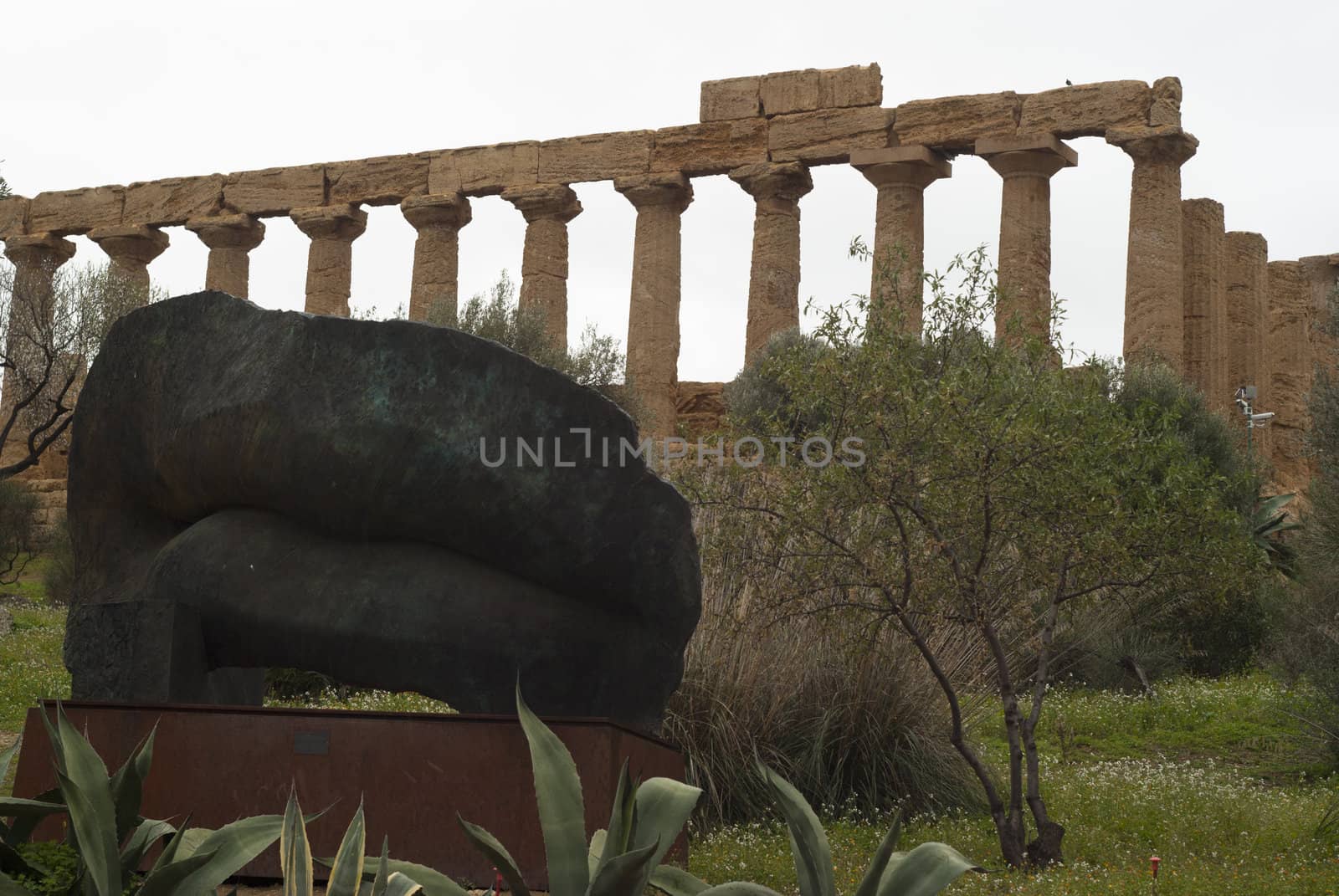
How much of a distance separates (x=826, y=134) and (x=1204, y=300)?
741 cm

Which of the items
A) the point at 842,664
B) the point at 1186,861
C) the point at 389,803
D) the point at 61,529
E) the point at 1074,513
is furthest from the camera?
the point at 61,529

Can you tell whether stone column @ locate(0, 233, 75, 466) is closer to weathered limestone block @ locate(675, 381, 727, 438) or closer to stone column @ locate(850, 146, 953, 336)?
weathered limestone block @ locate(675, 381, 727, 438)

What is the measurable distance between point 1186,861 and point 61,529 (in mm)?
23596

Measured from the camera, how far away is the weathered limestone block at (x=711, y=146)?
92.9 ft

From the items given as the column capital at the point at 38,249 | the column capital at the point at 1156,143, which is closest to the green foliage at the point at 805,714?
the column capital at the point at 1156,143

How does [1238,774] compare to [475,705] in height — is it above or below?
below

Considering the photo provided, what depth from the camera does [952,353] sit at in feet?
39.7

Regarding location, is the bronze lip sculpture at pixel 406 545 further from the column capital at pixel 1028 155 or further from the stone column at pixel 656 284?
the stone column at pixel 656 284

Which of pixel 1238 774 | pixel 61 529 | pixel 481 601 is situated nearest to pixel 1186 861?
pixel 1238 774

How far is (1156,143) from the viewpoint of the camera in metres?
25.0

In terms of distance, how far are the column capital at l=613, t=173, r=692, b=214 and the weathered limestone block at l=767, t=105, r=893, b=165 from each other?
187cm

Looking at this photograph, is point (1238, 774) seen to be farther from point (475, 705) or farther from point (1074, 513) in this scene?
point (475, 705)

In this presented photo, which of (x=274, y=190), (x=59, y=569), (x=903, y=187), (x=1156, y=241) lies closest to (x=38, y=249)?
(x=274, y=190)

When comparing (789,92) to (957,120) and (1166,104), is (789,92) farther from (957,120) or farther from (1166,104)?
(1166,104)
